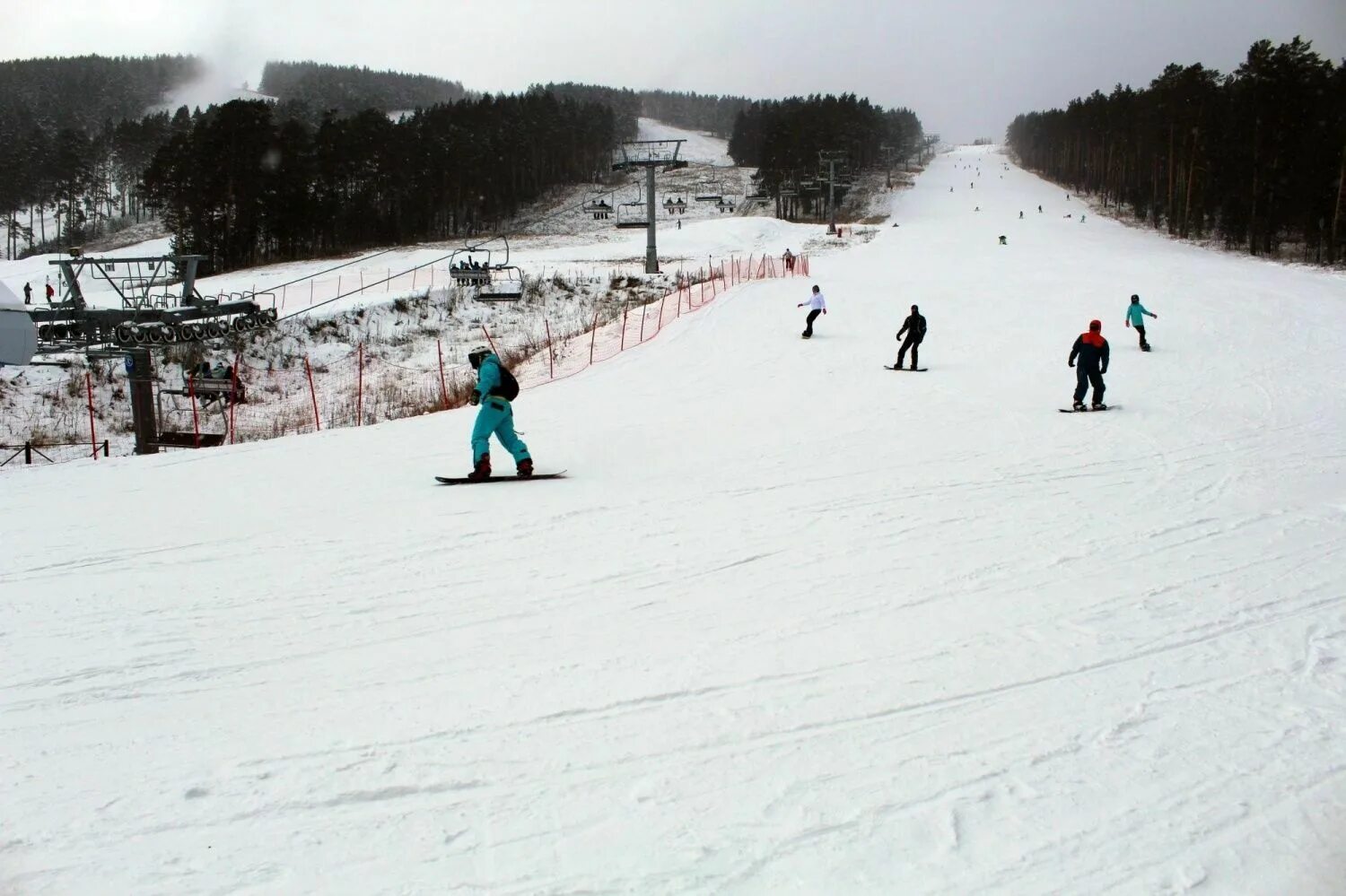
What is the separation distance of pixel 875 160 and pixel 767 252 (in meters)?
79.7

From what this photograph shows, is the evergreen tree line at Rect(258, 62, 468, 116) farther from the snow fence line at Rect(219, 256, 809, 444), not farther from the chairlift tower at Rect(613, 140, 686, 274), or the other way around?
the snow fence line at Rect(219, 256, 809, 444)

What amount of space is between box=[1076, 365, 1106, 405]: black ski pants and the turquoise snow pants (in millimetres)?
9227

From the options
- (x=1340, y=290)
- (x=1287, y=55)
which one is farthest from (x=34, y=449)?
(x=1287, y=55)

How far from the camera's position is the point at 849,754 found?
4441 millimetres

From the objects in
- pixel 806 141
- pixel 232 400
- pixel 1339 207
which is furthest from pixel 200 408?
pixel 806 141

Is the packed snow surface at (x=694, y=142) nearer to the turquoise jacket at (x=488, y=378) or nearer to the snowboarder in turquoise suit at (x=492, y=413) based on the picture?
the snowboarder in turquoise suit at (x=492, y=413)

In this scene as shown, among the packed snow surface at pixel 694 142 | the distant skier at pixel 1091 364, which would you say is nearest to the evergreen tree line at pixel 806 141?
the packed snow surface at pixel 694 142

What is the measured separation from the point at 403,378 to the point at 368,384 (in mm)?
980

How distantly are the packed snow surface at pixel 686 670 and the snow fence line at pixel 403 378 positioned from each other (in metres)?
7.48

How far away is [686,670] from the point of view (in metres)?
5.38

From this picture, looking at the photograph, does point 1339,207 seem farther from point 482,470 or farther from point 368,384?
point 482,470

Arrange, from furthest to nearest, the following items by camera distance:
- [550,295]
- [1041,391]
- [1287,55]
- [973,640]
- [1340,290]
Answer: [1287,55], [550,295], [1340,290], [1041,391], [973,640]

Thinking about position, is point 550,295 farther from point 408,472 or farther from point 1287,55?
point 1287,55

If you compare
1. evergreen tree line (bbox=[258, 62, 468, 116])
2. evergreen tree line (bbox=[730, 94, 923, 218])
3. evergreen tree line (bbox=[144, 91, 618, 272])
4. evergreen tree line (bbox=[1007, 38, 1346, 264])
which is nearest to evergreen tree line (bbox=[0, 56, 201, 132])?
evergreen tree line (bbox=[258, 62, 468, 116])
